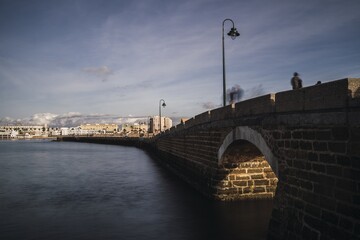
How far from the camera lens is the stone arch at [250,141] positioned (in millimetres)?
8634

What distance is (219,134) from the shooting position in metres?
13.3

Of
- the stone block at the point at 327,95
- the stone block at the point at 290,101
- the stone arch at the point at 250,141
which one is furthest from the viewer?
the stone arch at the point at 250,141

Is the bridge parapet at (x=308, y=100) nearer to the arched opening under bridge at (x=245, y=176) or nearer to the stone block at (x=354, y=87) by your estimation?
the stone block at (x=354, y=87)

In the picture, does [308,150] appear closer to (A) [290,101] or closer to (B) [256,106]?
(A) [290,101]

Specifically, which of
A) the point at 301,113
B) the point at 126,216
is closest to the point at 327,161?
the point at 301,113

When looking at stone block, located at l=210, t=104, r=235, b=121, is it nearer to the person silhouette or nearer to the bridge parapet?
the bridge parapet

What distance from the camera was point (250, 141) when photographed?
1012 centimetres

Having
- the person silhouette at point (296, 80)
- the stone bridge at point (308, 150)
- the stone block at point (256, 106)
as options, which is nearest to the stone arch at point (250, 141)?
the stone bridge at point (308, 150)

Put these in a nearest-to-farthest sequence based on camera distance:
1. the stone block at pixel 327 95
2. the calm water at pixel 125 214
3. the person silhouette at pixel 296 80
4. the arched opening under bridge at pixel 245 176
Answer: the stone block at pixel 327 95 → the person silhouette at pixel 296 80 → the calm water at pixel 125 214 → the arched opening under bridge at pixel 245 176

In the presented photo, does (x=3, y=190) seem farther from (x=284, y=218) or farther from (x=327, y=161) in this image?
(x=327, y=161)

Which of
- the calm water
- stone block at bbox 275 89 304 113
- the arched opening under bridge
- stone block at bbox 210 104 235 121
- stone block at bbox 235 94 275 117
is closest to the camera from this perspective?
stone block at bbox 275 89 304 113

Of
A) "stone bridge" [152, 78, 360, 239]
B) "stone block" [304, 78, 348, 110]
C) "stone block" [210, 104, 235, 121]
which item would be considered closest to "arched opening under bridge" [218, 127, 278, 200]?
"stone bridge" [152, 78, 360, 239]

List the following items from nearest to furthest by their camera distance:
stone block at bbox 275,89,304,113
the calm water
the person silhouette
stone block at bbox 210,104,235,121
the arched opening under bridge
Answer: stone block at bbox 275,89,304,113 → the person silhouette → the calm water → stone block at bbox 210,104,235,121 → the arched opening under bridge

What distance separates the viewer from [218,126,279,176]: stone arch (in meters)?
8.63
